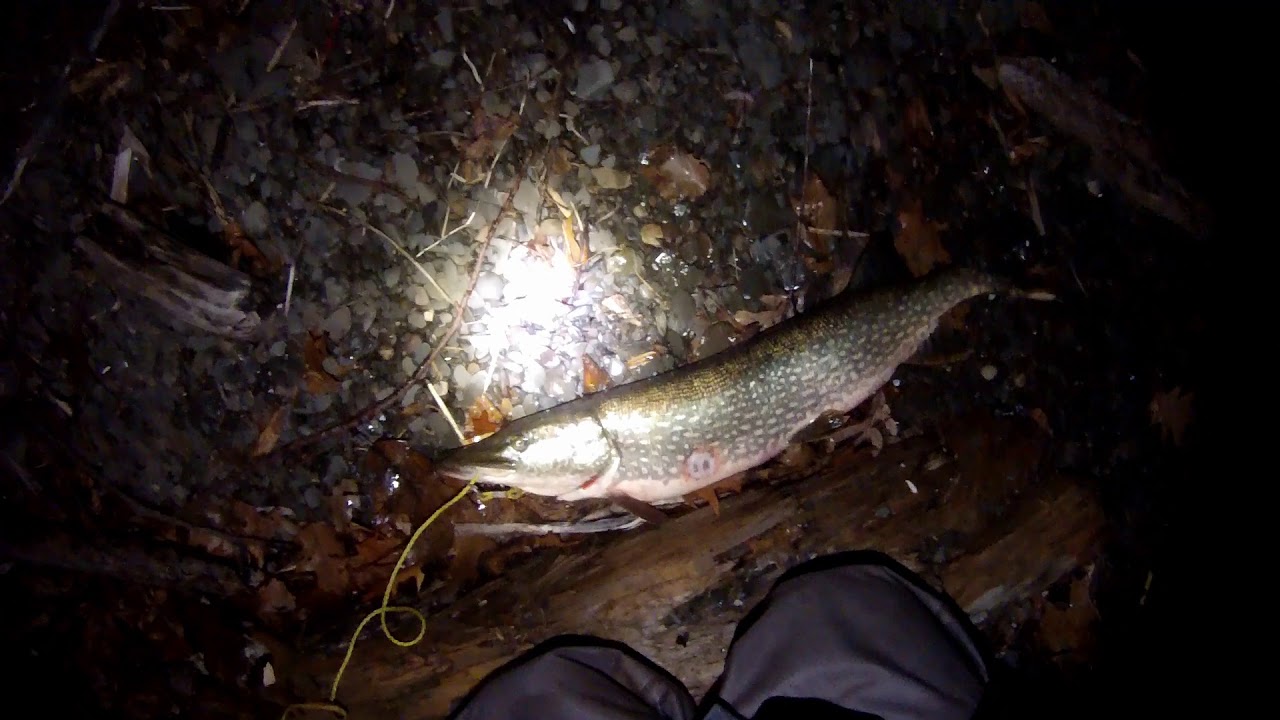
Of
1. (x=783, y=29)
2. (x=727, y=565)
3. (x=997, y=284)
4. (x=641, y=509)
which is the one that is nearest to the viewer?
(x=727, y=565)

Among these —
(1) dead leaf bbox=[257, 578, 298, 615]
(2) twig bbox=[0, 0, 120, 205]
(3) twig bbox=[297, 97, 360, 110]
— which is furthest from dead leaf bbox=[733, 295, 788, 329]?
Result: (2) twig bbox=[0, 0, 120, 205]

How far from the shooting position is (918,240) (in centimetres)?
296

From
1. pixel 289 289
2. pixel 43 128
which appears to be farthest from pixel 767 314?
pixel 43 128

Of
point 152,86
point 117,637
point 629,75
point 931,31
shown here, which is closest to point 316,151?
point 152,86

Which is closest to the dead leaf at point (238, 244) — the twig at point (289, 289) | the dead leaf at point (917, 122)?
the twig at point (289, 289)

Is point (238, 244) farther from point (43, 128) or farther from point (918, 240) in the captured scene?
point (918, 240)

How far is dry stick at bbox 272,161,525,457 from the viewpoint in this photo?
2836mm

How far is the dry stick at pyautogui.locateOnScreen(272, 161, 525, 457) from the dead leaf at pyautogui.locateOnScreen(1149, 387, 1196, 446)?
11.0 ft

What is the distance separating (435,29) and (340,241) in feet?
3.58

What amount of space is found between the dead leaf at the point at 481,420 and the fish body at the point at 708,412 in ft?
0.89

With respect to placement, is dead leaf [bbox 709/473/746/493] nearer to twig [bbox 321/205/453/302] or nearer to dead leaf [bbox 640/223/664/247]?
dead leaf [bbox 640/223/664/247]

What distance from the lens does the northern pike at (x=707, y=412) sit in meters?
2.53

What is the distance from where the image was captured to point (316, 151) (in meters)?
2.78

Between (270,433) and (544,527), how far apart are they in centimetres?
137
